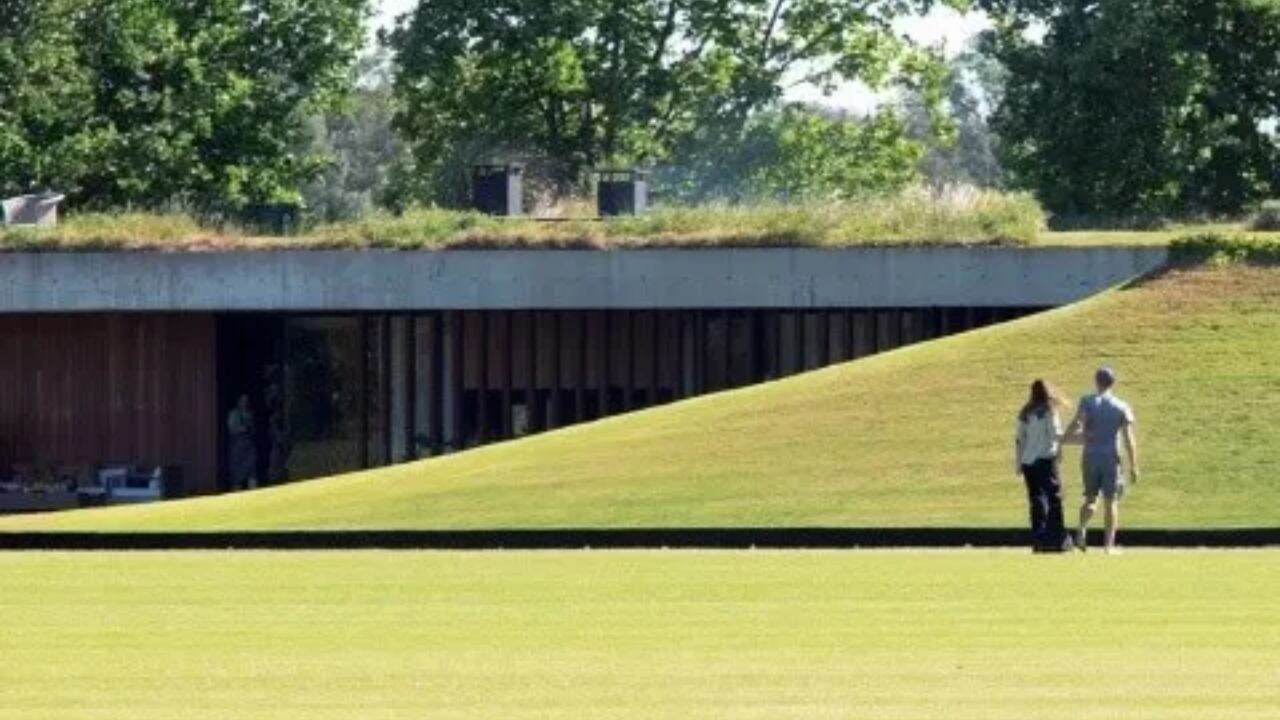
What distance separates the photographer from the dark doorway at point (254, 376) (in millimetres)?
59344

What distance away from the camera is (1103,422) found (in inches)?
1406

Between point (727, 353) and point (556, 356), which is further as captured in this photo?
point (556, 356)

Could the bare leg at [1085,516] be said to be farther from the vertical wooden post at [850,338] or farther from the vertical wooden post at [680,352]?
the vertical wooden post at [680,352]

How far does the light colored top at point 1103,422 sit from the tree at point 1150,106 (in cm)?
3710

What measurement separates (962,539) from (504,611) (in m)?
13.9

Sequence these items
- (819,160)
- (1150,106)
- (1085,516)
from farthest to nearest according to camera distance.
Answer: (819,160), (1150,106), (1085,516)

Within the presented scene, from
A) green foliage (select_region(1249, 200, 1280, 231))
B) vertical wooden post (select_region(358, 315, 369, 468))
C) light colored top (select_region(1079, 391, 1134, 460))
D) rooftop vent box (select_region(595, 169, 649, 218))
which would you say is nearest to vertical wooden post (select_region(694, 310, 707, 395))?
vertical wooden post (select_region(358, 315, 369, 468))

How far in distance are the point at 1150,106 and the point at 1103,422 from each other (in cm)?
3954

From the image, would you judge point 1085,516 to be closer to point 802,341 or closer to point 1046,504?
point 1046,504

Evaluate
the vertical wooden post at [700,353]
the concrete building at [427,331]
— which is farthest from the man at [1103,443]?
the vertical wooden post at [700,353]

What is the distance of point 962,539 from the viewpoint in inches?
1543

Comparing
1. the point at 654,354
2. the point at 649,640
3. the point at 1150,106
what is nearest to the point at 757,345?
the point at 654,354

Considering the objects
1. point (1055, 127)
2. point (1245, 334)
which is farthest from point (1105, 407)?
point (1055, 127)

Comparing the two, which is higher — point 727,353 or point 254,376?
point 727,353
